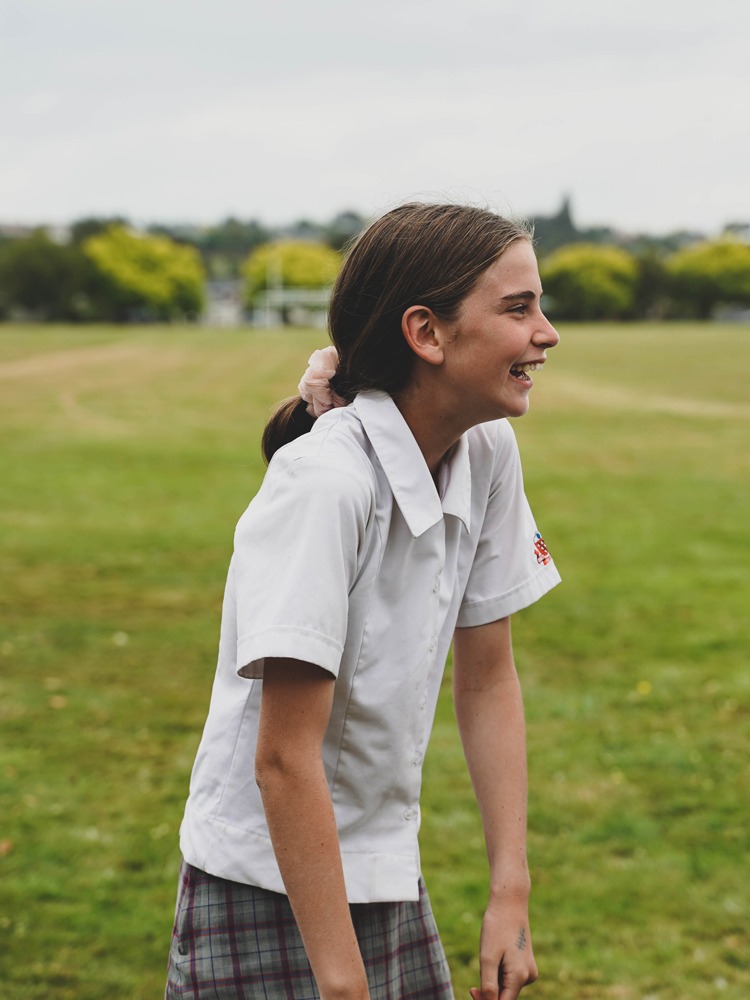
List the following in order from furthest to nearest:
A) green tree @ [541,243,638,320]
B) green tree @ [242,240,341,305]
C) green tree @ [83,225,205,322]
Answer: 1. green tree @ [242,240,341,305]
2. green tree @ [541,243,638,320]
3. green tree @ [83,225,205,322]

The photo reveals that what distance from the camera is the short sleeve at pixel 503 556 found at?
205cm

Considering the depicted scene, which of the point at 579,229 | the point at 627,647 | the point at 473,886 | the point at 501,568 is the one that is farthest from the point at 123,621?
the point at 579,229

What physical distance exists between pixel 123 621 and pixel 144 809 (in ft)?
10.0

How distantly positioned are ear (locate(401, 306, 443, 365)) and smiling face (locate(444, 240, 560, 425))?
2 cm

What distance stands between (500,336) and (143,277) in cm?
9584

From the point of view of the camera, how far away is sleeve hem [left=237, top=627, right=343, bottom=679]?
153cm

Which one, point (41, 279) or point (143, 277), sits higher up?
point (41, 279)

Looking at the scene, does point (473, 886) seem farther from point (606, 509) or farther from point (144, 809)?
point (606, 509)

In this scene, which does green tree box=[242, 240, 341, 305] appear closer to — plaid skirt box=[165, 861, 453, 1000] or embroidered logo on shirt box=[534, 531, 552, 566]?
embroidered logo on shirt box=[534, 531, 552, 566]

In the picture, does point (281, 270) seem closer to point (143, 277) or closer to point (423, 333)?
point (143, 277)

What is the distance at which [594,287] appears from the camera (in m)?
91.9

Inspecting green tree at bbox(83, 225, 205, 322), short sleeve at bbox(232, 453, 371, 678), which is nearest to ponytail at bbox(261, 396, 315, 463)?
short sleeve at bbox(232, 453, 371, 678)

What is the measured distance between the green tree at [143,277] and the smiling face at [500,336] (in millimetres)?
90877

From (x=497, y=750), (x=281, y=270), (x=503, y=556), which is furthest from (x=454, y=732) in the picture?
(x=281, y=270)
